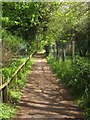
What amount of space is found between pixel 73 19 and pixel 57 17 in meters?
0.78

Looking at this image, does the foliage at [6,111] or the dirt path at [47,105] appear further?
the dirt path at [47,105]

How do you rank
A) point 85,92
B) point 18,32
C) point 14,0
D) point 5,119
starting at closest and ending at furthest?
point 5,119, point 14,0, point 85,92, point 18,32

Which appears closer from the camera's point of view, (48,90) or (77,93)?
(77,93)

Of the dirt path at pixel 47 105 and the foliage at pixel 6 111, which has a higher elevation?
the foliage at pixel 6 111

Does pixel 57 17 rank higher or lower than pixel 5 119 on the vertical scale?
higher

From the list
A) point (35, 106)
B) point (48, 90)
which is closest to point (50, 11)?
point (48, 90)

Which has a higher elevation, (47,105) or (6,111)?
(6,111)

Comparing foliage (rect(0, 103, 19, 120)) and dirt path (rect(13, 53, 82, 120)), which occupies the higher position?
foliage (rect(0, 103, 19, 120))

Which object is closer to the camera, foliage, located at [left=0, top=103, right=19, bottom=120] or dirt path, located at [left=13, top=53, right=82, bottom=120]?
foliage, located at [left=0, top=103, right=19, bottom=120]

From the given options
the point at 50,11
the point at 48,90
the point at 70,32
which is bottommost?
the point at 48,90

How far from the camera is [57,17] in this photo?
44.2ft

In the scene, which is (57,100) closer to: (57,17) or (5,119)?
(5,119)

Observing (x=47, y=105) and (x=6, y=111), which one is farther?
(x=47, y=105)

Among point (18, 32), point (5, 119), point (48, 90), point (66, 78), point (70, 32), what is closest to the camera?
point (5, 119)
